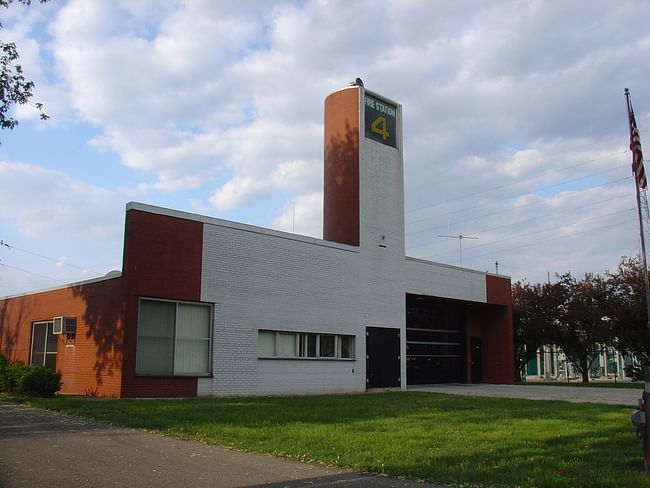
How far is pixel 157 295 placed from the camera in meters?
19.4

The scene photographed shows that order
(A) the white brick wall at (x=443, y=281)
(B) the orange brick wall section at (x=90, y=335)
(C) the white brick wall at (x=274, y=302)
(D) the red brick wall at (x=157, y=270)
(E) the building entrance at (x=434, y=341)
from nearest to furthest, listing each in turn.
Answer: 1. (D) the red brick wall at (x=157, y=270)
2. (B) the orange brick wall section at (x=90, y=335)
3. (C) the white brick wall at (x=274, y=302)
4. (A) the white brick wall at (x=443, y=281)
5. (E) the building entrance at (x=434, y=341)

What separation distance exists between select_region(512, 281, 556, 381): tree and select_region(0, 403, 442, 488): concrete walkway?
31493 mm

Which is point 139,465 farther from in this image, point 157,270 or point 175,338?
point 175,338

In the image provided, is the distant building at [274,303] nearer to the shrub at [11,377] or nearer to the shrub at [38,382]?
the shrub at [38,382]

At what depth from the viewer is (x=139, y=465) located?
8500 millimetres

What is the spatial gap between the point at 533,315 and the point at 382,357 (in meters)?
15.9

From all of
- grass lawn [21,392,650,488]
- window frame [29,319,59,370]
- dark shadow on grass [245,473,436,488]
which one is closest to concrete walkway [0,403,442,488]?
dark shadow on grass [245,473,436,488]

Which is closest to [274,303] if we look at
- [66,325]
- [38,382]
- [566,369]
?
[66,325]

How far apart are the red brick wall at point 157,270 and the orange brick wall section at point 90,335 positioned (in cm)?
35

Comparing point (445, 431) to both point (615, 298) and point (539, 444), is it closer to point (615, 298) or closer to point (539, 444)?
point (539, 444)

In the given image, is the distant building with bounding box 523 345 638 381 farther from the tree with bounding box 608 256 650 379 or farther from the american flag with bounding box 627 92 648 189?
the american flag with bounding box 627 92 648 189

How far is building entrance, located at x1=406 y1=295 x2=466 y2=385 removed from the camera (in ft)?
99.2

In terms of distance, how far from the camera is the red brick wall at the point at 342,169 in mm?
26234

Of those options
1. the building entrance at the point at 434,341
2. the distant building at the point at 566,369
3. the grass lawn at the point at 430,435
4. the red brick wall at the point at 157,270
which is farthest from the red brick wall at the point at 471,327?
the distant building at the point at 566,369
